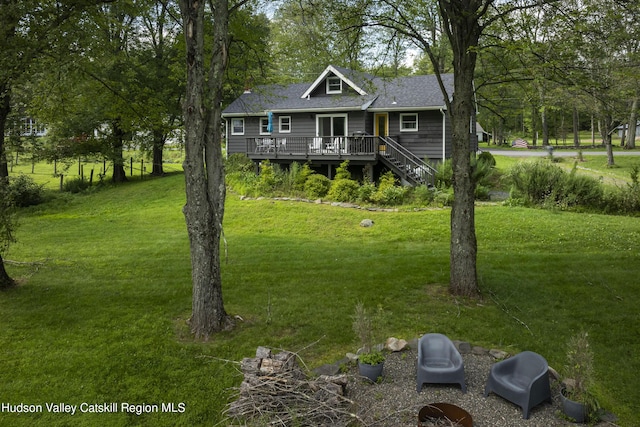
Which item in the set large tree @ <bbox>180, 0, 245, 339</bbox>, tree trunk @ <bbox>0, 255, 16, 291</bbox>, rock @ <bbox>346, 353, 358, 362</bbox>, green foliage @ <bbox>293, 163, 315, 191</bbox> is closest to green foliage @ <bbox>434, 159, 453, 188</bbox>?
green foliage @ <bbox>293, 163, 315, 191</bbox>

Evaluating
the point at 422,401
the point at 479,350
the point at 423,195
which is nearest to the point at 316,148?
the point at 423,195

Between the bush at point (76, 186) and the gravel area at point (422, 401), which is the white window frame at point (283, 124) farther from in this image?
the gravel area at point (422, 401)

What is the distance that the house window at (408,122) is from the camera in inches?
826

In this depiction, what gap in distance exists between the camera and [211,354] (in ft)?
19.7

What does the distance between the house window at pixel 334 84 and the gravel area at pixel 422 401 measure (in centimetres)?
1883

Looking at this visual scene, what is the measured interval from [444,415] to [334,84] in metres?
20.2

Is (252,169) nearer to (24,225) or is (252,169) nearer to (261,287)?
(24,225)

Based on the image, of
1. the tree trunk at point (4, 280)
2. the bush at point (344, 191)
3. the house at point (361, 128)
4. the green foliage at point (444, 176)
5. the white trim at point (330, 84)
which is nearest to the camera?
the tree trunk at point (4, 280)

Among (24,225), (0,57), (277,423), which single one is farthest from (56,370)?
(24,225)

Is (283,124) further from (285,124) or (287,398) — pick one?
(287,398)

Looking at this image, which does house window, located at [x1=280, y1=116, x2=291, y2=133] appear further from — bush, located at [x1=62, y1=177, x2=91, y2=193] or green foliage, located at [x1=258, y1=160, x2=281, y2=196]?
bush, located at [x1=62, y1=177, x2=91, y2=193]

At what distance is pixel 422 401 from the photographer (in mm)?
4672

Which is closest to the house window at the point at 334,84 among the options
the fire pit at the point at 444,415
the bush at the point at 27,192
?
the bush at the point at 27,192

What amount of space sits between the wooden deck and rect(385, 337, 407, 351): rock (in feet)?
44.7
